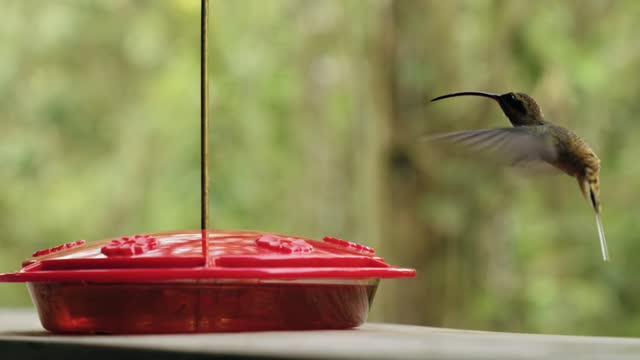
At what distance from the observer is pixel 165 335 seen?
5.11 feet

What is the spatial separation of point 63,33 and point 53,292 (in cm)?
571

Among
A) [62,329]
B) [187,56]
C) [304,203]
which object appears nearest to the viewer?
[62,329]

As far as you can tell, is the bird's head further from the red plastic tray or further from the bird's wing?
the red plastic tray

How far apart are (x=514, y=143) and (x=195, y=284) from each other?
77 centimetres

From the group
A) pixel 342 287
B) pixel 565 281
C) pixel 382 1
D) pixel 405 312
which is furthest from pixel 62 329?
pixel 565 281

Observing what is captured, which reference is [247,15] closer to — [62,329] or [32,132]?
[32,132]

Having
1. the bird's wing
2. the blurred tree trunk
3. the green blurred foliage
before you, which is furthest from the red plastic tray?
the blurred tree trunk

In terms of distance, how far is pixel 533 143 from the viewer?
2107 millimetres

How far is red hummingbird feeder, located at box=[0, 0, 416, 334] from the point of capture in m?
1.60

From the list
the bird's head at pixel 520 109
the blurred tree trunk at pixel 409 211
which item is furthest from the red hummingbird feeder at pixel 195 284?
the blurred tree trunk at pixel 409 211

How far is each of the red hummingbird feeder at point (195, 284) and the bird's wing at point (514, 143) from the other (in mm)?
387

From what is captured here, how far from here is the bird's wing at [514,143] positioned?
2029 mm

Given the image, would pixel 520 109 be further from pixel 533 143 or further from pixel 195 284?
pixel 195 284

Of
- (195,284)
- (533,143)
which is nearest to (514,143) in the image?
(533,143)
